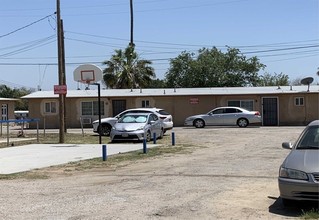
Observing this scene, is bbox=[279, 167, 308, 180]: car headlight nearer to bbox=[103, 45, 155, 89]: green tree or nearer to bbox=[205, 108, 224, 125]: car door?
bbox=[205, 108, 224, 125]: car door

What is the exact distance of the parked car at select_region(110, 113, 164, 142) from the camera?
20953 mm

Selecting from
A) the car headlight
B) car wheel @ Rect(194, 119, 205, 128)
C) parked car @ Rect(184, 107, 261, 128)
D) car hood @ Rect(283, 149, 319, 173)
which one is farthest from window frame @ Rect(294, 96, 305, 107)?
the car headlight

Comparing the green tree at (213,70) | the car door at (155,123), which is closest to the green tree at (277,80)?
the green tree at (213,70)

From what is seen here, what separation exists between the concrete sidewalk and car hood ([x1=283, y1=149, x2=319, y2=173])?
774 cm

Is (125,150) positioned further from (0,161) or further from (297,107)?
(297,107)

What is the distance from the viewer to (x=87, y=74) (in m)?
23.0

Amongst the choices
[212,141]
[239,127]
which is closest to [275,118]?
[239,127]

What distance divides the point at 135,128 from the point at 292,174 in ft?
47.0

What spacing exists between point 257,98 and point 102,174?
2582 centimetres

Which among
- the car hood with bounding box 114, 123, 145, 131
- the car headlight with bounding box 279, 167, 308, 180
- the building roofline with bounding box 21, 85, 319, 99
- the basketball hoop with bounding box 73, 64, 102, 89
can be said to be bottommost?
the car headlight with bounding box 279, 167, 308, 180

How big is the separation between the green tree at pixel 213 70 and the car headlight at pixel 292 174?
47.7 meters

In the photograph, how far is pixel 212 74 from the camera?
2152 inches

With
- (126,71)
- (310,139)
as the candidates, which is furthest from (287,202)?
(126,71)

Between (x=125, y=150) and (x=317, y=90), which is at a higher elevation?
(x=317, y=90)
